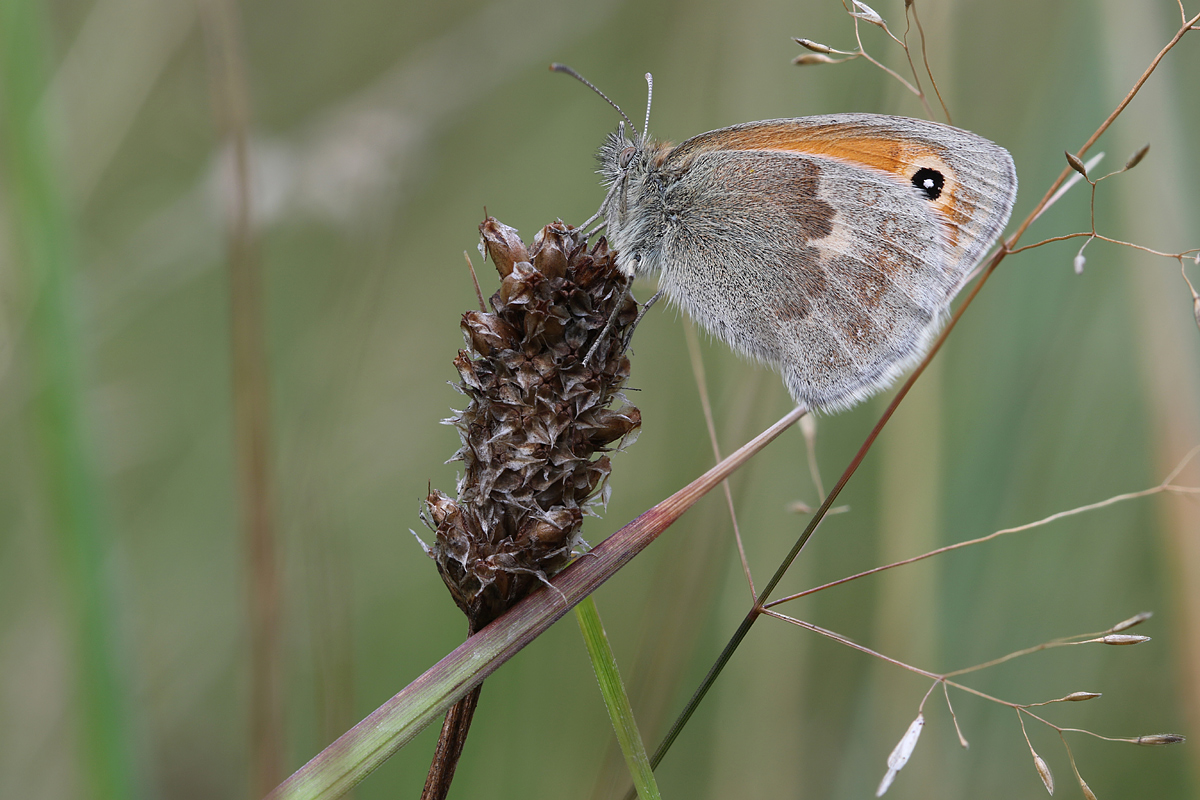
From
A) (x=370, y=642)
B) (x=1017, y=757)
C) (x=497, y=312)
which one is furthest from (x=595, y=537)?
(x=497, y=312)

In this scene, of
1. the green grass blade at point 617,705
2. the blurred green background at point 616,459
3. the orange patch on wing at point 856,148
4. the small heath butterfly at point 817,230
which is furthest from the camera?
the orange patch on wing at point 856,148

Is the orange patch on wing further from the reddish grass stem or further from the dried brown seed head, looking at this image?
the reddish grass stem

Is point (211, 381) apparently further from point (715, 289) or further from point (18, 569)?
point (715, 289)

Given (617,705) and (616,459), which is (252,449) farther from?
(616,459)

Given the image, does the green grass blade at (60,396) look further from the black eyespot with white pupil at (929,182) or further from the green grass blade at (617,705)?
the black eyespot with white pupil at (929,182)

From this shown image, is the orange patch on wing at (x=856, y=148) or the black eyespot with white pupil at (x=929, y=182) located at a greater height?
the orange patch on wing at (x=856, y=148)

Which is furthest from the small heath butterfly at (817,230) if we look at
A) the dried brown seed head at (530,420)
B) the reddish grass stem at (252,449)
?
the reddish grass stem at (252,449)

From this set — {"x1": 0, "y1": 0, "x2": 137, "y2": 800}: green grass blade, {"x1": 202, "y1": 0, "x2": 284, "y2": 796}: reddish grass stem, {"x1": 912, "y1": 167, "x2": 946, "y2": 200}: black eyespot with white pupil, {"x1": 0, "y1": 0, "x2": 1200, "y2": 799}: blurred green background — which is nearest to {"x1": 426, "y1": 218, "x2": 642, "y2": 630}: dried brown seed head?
{"x1": 202, "y1": 0, "x2": 284, "y2": 796}: reddish grass stem

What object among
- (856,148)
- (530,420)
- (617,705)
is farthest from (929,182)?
(617,705)

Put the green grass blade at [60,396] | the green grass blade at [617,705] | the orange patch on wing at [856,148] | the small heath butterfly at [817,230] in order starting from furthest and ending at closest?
the orange patch on wing at [856,148] < the small heath butterfly at [817,230] < the green grass blade at [617,705] < the green grass blade at [60,396]
